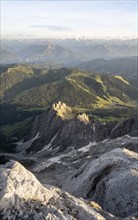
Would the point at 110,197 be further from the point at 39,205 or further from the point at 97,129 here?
the point at 97,129

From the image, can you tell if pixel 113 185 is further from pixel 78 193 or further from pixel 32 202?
pixel 32 202

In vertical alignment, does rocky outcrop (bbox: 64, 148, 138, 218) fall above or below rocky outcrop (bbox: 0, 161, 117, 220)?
below

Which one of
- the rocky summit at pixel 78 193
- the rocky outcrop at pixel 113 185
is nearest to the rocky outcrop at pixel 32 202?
the rocky summit at pixel 78 193

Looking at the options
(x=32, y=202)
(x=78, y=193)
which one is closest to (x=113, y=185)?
(x=78, y=193)

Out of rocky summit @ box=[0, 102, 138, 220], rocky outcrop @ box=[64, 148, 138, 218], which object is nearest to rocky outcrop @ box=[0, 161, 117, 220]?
rocky summit @ box=[0, 102, 138, 220]

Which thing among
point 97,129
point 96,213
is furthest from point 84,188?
point 97,129

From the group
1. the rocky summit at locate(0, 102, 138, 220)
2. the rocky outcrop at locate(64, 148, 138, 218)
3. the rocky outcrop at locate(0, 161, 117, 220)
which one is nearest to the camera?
the rocky outcrop at locate(0, 161, 117, 220)

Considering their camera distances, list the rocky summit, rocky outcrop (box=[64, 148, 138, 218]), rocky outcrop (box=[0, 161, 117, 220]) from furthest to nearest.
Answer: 1. rocky outcrop (box=[64, 148, 138, 218])
2. the rocky summit
3. rocky outcrop (box=[0, 161, 117, 220])

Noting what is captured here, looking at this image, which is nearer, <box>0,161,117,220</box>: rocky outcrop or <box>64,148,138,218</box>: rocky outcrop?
<box>0,161,117,220</box>: rocky outcrop

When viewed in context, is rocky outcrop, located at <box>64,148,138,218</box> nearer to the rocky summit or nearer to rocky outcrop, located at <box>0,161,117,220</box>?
the rocky summit
